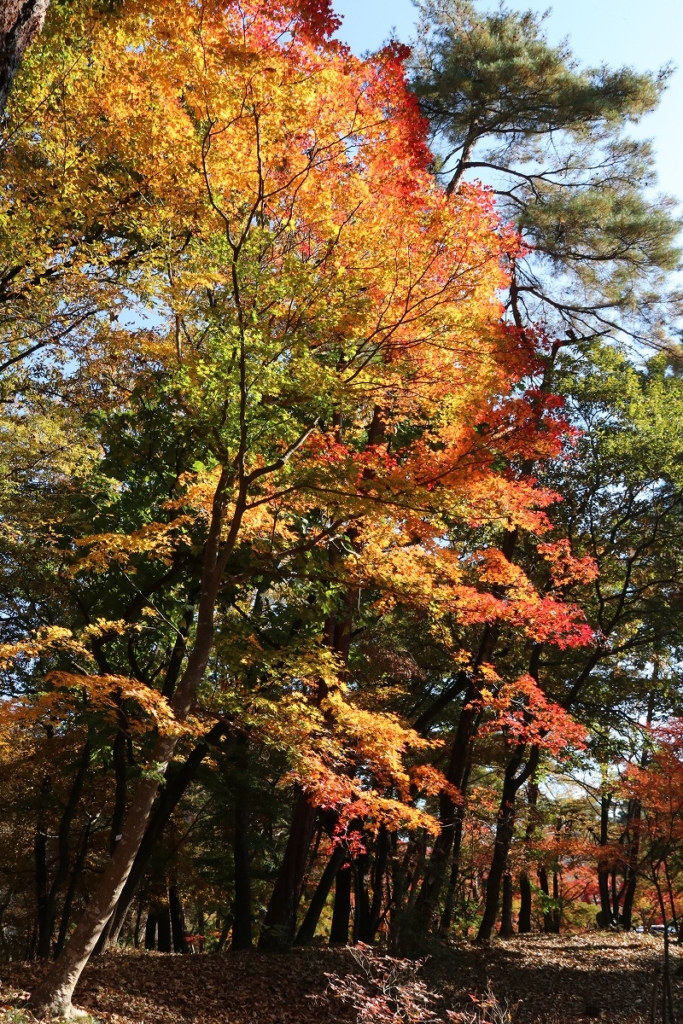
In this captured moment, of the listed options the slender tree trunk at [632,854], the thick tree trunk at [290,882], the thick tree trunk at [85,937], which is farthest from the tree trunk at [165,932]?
the thick tree trunk at [85,937]

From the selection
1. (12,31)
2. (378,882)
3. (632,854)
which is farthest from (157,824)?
(632,854)

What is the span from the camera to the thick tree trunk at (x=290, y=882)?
11.2m

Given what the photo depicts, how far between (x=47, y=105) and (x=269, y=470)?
4771 millimetres

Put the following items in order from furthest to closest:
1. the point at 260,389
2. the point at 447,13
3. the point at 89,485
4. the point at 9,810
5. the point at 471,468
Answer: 1. the point at 9,810
2. the point at 447,13
3. the point at 89,485
4. the point at 471,468
5. the point at 260,389

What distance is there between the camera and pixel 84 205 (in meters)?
8.14

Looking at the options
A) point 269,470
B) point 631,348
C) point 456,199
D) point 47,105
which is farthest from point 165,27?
point 631,348

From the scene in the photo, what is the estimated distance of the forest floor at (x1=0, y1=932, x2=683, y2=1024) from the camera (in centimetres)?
829

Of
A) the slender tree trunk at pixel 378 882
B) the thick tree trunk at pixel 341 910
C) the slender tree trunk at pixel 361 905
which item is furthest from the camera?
the slender tree trunk at pixel 361 905

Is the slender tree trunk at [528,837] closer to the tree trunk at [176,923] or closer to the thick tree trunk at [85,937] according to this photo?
the tree trunk at [176,923]

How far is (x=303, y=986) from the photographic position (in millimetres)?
9812

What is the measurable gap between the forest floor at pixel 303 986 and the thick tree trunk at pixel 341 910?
2230 mm

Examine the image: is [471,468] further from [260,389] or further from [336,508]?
[260,389]

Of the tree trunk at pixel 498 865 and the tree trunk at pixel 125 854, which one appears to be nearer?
the tree trunk at pixel 125 854

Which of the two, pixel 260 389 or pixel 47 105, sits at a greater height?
pixel 47 105
